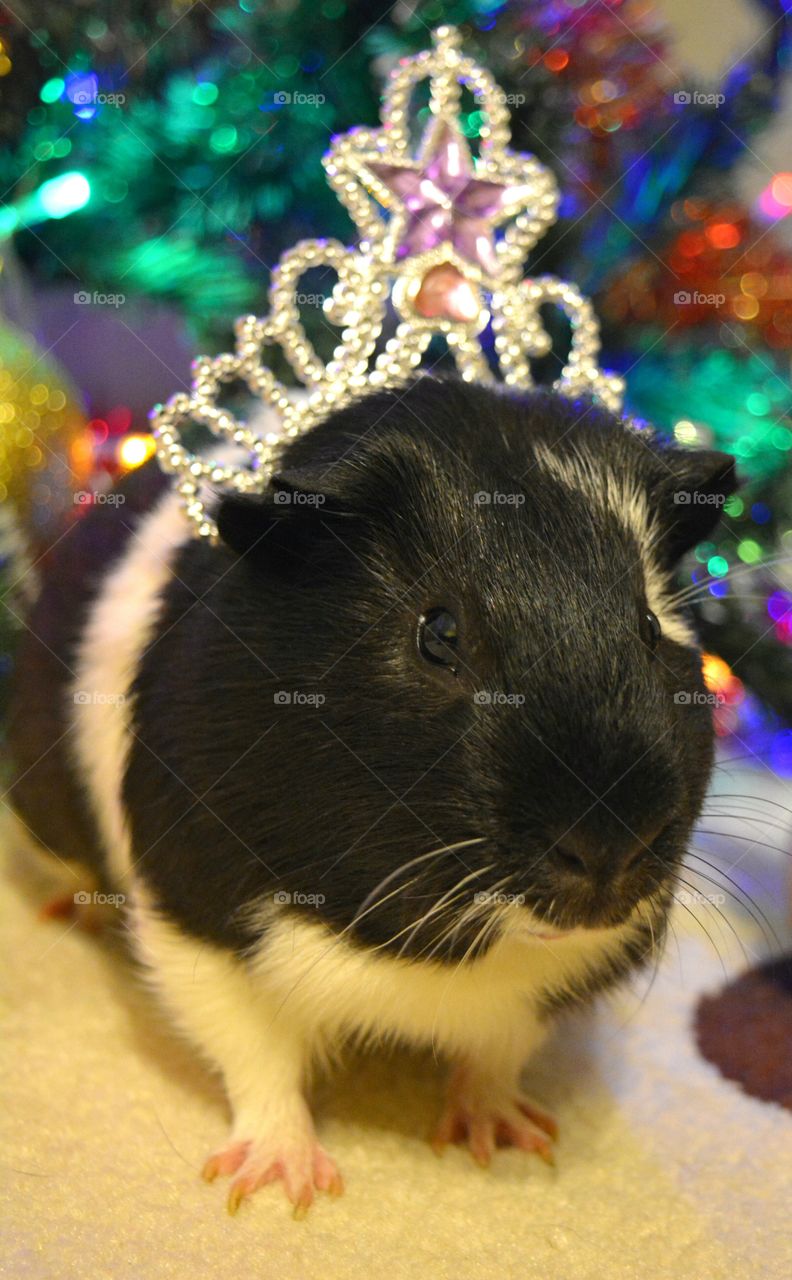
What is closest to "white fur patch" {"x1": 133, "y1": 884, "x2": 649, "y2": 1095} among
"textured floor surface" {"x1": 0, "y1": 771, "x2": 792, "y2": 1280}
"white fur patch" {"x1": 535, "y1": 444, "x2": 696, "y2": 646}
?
"textured floor surface" {"x1": 0, "y1": 771, "x2": 792, "y2": 1280}

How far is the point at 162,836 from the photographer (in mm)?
1137

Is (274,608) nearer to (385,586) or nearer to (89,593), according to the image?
(385,586)

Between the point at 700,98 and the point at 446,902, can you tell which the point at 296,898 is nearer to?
the point at 446,902

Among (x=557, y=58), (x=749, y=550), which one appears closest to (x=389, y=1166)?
(x=749, y=550)

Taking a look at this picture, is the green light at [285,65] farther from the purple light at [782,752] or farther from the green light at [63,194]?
the purple light at [782,752]

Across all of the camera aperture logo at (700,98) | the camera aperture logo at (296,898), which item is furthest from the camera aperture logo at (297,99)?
the camera aperture logo at (296,898)

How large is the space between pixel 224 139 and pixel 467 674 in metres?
1.07

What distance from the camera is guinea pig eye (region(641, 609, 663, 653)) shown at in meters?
1.06

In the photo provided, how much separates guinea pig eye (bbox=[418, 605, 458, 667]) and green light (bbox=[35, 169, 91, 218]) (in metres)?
1.06

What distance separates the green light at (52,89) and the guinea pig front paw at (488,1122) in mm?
1481

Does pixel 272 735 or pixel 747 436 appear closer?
pixel 272 735

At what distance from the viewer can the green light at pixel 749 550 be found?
5.95 ft

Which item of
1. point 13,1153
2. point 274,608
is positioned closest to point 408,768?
point 274,608

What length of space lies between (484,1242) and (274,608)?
2.13 feet
